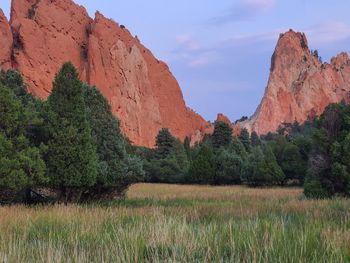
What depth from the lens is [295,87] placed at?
6649 inches

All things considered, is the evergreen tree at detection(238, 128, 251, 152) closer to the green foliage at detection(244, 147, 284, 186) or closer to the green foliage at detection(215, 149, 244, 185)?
the green foliage at detection(215, 149, 244, 185)

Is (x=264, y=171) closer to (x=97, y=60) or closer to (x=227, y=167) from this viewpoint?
(x=227, y=167)

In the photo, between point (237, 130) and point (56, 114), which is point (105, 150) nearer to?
point (56, 114)

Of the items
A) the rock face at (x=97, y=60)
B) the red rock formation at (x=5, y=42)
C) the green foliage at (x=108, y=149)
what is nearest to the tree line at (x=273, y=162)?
the green foliage at (x=108, y=149)

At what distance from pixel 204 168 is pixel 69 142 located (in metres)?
33.6

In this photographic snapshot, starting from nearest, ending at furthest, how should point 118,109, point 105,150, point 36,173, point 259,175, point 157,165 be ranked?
1. point 36,173
2. point 105,150
3. point 259,175
4. point 157,165
5. point 118,109

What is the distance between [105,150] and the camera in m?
21.0

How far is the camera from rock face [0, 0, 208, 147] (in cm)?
9612

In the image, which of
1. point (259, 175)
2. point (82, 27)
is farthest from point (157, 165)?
point (82, 27)

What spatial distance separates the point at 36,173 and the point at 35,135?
10.4ft

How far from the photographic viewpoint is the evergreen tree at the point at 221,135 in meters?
Answer: 65.4

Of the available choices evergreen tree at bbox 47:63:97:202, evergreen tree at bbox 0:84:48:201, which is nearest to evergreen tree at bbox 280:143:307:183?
evergreen tree at bbox 47:63:97:202

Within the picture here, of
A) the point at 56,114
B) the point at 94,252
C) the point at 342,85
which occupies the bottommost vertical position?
the point at 94,252

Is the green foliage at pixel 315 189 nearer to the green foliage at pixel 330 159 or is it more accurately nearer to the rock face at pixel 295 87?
the green foliage at pixel 330 159
